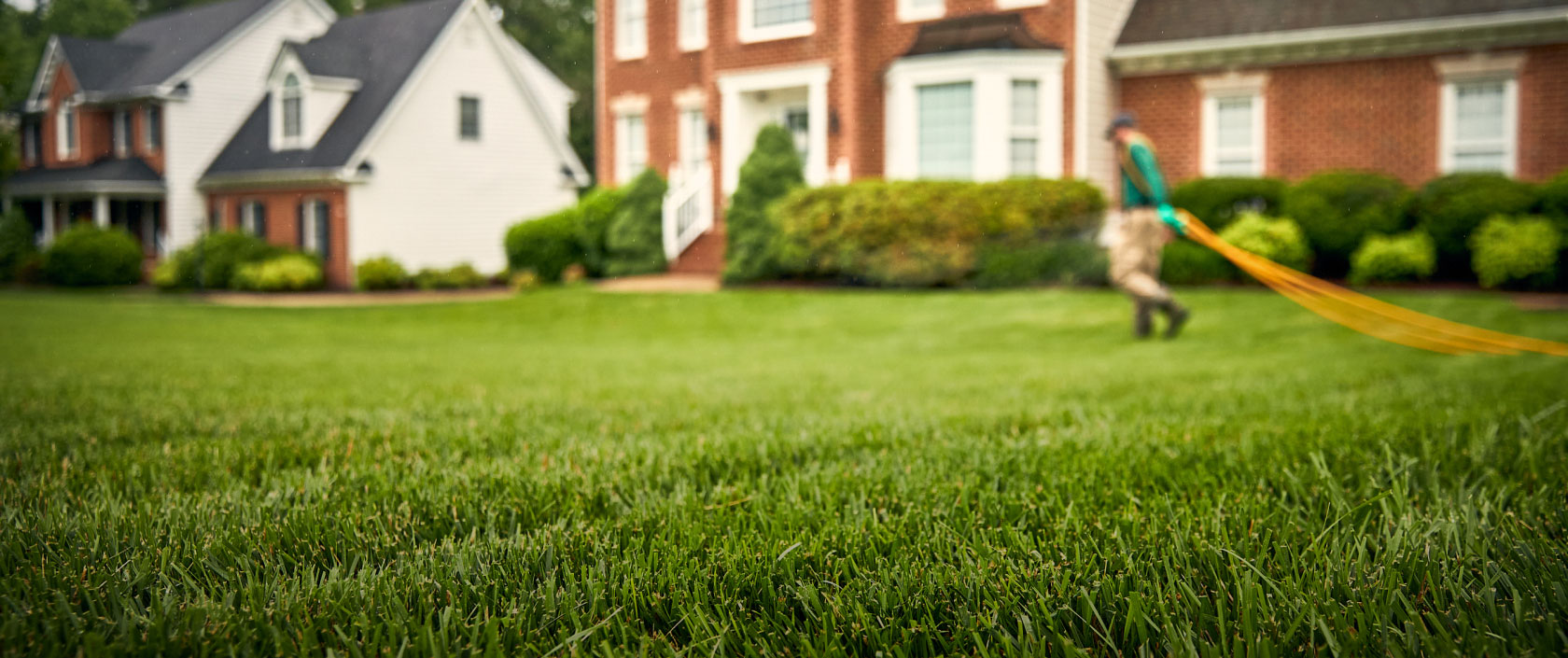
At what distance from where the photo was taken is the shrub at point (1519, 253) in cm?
→ 1453

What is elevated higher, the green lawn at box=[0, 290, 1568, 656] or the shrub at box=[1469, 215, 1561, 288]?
the shrub at box=[1469, 215, 1561, 288]

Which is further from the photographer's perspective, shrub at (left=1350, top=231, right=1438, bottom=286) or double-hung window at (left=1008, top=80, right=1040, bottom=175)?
double-hung window at (left=1008, top=80, right=1040, bottom=175)

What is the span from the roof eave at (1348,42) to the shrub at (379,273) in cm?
1728

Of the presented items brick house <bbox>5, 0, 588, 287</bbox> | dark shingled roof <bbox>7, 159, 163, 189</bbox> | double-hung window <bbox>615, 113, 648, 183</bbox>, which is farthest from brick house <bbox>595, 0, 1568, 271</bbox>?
dark shingled roof <bbox>7, 159, 163, 189</bbox>

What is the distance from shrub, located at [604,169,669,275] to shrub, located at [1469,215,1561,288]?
538 inches

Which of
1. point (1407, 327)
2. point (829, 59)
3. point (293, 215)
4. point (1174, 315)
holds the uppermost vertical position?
point (829, 59)

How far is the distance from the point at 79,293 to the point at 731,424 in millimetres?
26523

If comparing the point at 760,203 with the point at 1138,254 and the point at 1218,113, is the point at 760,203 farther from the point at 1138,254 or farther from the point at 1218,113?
the point at 1138,254

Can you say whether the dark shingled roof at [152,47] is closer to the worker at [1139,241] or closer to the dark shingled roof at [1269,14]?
the worker at [1139,241]

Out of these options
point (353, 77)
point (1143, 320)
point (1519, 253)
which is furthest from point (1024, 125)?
point (353, 77)

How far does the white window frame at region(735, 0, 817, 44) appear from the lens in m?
22.0

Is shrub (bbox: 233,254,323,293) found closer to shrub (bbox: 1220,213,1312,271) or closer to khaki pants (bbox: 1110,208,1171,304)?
shrub (bbox: 1220,213,1312,271)

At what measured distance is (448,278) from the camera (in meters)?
27.9

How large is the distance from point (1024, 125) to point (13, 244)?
1003 inches
